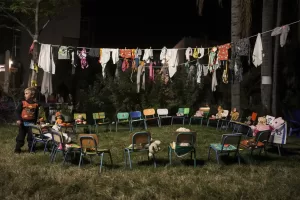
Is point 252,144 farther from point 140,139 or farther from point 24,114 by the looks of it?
point 24,114

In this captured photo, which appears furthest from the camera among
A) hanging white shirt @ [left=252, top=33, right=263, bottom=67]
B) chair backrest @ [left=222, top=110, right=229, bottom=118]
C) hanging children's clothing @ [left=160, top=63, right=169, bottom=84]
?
hanging children's clothing @ [left=160, top=63, right=169, bottom=84]

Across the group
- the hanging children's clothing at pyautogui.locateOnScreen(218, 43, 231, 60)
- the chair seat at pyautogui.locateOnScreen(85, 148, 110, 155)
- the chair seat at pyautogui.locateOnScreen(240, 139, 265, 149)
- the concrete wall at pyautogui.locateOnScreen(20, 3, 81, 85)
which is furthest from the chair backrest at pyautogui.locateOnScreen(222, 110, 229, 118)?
the concrete wall at pyautogui.locateOnScreen(20, 3, 81, 85)

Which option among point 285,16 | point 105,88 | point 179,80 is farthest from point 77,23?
point 285,16

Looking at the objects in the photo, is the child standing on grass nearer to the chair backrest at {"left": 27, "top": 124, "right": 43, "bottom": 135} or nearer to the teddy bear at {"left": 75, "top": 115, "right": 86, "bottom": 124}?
the chair backrest at {"left": 27, "top": 124, "right": 43, "bottom": 135}

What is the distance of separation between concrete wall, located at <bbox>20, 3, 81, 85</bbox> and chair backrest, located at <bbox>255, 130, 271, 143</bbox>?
1522cm

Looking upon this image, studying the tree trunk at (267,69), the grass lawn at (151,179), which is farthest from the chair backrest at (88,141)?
the tree trunk at (267,69)

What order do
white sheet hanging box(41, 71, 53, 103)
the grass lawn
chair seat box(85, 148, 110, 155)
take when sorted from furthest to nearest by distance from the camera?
white sheet hanging box(41, 71, 53, 103), chair seat box(85, 148, 110, 155), the grass lawn

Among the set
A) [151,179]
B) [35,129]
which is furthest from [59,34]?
[151,179]

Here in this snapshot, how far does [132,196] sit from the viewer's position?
4.75 metres

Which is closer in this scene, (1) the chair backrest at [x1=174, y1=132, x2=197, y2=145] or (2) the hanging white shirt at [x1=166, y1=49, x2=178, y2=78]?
(1) the chair backrest at [x1=174, y1=132, x2=197, y2=145]

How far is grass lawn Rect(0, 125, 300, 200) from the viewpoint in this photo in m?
4.82

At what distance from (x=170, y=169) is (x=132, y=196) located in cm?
154

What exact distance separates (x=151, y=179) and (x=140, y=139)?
1.08 meters

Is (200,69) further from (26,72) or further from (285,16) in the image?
(26,72)
